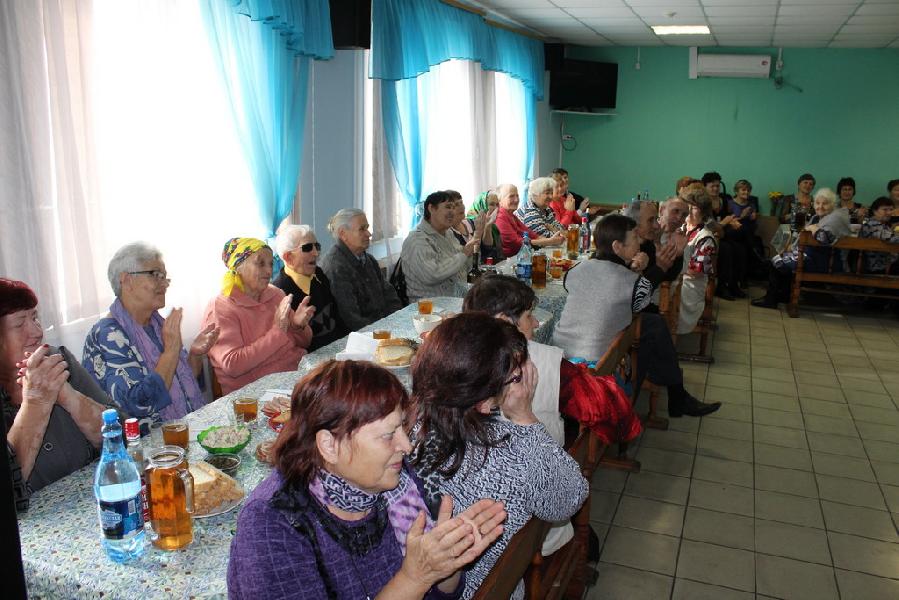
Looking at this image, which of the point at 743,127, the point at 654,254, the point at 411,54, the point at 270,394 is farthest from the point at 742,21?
the point at 270,394

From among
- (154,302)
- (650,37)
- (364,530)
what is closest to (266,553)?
(364,530)

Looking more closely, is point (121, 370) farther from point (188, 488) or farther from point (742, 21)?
point (742, 21)

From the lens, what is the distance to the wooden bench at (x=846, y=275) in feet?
21.1

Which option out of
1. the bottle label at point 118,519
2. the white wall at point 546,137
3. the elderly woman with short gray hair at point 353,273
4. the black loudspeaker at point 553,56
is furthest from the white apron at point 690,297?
the black loudspeaker at point 553,56

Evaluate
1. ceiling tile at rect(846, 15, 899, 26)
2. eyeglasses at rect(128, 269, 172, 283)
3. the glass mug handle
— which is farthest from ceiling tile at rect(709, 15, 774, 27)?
the glass mug handle

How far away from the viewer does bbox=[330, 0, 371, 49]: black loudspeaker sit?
408 cm

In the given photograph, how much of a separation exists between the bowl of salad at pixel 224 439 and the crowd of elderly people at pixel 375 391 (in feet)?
0.93

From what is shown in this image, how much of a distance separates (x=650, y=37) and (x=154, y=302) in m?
7.15

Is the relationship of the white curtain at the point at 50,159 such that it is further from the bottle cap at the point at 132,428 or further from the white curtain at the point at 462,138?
the white curtain at the point at 462,138

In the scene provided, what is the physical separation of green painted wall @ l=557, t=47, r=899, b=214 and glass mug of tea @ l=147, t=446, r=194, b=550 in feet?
28.5

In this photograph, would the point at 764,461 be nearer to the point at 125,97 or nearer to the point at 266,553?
the point at 266,553

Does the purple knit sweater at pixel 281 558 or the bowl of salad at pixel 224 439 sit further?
the bowl of salad at pixel 224 439

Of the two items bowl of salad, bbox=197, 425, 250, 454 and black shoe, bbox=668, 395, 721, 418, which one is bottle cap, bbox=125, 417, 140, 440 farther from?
black shoe, bbox=668, 395, 721, 418

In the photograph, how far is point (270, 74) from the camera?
12.6 ft
